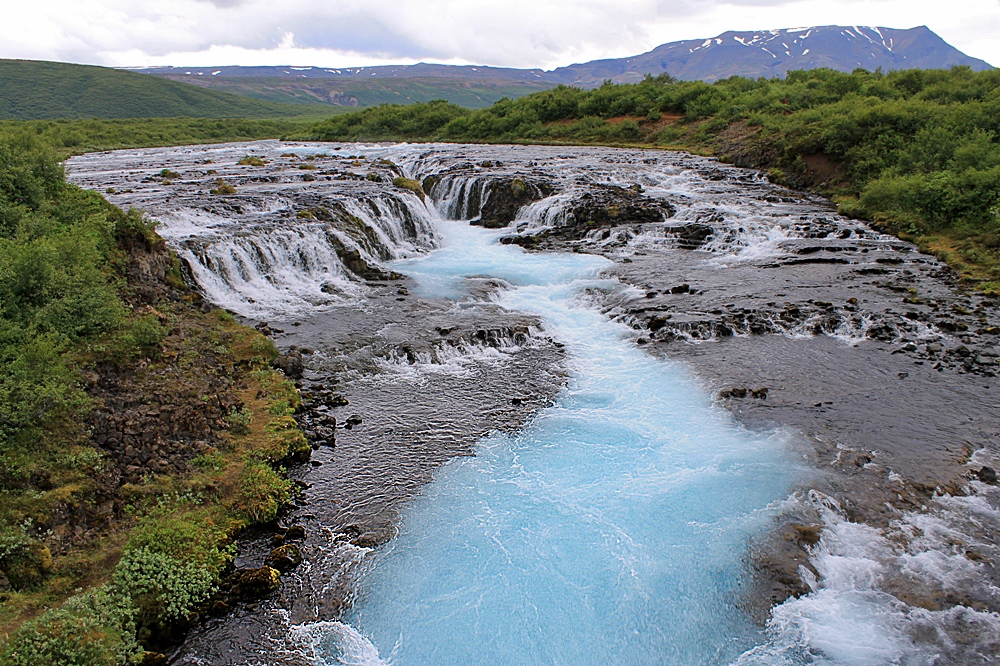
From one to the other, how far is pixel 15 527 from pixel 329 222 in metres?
15.8

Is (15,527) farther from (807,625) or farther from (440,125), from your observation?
(440,125)

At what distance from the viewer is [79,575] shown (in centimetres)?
669

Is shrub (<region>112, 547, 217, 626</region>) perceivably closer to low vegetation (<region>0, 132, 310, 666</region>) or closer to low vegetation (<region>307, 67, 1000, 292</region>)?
low vegetation (<region>0, 132, 310, 666</region>)

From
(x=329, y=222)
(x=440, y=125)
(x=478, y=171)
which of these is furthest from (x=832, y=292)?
(x=440, y=125)

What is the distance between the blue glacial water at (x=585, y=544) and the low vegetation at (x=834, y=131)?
501 inches

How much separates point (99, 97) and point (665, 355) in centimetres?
13828

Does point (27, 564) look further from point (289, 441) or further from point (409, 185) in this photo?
point (409, 185)

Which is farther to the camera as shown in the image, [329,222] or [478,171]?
[478,171]

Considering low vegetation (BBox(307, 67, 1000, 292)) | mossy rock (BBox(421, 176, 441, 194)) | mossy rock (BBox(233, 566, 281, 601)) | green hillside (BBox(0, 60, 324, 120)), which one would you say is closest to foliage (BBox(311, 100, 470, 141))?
low vegetation (BBox(307, 67, 1000, 292))

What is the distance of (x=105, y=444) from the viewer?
8.22 metres

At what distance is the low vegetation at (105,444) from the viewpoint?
6371mm

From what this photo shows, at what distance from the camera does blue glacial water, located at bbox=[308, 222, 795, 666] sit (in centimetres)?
666

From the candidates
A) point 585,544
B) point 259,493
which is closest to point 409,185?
point 259,493

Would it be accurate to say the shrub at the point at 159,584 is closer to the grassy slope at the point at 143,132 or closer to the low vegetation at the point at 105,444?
the low vegetation at the point at 105,444
